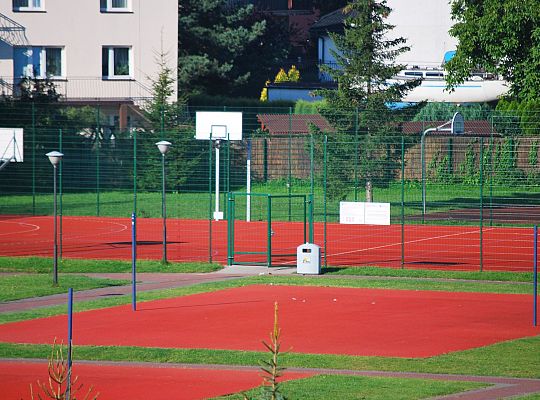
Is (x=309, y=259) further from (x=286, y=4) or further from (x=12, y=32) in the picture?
(x=286, y=4)

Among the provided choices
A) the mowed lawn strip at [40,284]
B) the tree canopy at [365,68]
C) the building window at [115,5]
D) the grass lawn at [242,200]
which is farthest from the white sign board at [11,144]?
the building window at [115,5]

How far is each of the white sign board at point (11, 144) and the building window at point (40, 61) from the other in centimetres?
1879

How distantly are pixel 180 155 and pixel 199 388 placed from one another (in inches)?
1106

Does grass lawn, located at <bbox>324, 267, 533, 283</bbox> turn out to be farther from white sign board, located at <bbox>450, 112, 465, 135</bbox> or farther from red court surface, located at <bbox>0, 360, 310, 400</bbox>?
white sign board, located at <bbox>450, 112, 465, 135</bbox>

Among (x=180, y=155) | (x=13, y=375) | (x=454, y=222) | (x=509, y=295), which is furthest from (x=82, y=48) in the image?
(x=13, y=375)

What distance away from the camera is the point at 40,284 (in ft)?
79.5

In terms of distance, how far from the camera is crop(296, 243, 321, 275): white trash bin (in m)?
26.2

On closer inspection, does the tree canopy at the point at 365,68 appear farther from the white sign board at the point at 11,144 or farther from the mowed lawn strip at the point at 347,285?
the mowed lawn strip at the point at 347,285

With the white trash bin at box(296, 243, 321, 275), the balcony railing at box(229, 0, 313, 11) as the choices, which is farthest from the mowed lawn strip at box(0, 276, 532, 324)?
the balcony railing at box(229, 0, 313, 11)

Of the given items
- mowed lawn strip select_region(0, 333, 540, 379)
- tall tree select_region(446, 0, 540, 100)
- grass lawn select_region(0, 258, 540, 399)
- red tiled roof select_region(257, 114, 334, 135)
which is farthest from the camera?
red tiled roof select_region(257, 114, 334, 135)

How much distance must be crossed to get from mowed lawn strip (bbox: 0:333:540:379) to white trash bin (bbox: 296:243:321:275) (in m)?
9.44

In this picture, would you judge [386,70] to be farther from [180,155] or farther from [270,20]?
[270,20]

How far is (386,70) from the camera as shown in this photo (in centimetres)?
4272

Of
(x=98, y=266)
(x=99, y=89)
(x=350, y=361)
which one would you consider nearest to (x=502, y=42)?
(x=98, y=266)
